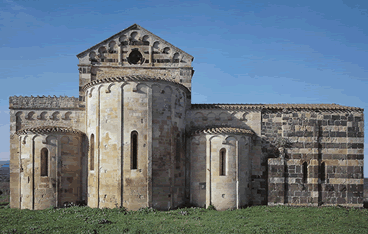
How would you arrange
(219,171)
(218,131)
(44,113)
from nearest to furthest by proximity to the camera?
1. (219,171)
2. (218,131)
3. (44,113)

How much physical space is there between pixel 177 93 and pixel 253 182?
6.54 m

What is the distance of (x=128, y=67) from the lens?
17.7 m

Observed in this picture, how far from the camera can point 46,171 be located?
15859 mm

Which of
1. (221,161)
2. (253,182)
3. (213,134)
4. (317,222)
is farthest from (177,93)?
(317,222)

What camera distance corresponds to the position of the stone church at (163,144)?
48.4 ft

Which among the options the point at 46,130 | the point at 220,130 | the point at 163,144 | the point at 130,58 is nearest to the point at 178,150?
the point at 163,144

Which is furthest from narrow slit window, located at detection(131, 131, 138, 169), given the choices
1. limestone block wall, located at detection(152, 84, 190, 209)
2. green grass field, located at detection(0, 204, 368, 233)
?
green grass field, located at detection(0, 204, 368, 233)

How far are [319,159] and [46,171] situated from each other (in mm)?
14786

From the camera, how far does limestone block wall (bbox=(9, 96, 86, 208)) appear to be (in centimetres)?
1744

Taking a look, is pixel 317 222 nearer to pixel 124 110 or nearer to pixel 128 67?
pixel 124 110

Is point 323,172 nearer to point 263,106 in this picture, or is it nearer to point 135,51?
point 263,106

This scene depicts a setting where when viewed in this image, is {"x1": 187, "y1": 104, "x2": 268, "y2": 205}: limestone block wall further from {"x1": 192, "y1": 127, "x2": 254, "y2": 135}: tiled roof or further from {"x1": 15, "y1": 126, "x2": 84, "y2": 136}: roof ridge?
{"x1": 15, "y1": 126, "x2": 84, "y2": 136}: roof ridge

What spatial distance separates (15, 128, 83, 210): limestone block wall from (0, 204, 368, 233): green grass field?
2.33 feet

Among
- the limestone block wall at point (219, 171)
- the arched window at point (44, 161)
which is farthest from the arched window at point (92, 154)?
the limestone block wall at point (219, 171)
